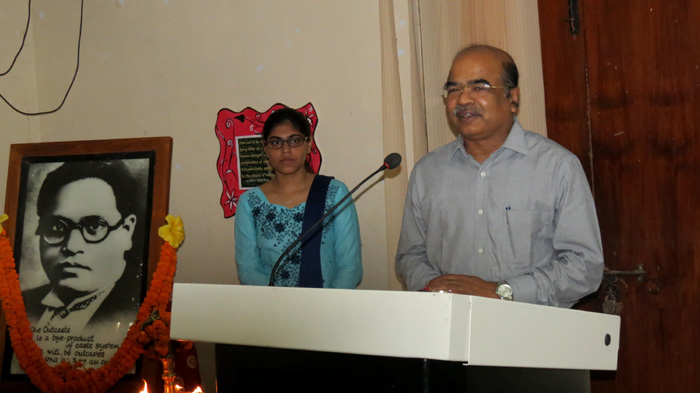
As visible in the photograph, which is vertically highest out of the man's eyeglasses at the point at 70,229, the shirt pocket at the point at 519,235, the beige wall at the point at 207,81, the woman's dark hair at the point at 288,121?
the beige wall at the point at 207,81

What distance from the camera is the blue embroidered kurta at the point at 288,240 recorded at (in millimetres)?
2732

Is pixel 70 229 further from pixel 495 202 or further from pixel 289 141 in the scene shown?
pixel 495 202

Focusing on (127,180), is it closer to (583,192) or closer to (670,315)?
(583,192)

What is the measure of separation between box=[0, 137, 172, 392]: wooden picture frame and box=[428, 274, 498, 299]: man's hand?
1.89 metres

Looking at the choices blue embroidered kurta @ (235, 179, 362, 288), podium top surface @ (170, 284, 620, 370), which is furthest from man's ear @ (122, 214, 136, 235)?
podium top surface @ (170, 284, 620, 370)

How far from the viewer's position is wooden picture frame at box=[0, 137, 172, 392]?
3232 millimetres

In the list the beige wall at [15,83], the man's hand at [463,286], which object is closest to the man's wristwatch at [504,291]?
the man's hand at [463,286]

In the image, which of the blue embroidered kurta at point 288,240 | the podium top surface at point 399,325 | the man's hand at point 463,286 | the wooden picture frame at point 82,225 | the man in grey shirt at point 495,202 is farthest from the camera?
the wooden picture frame at point 82,225

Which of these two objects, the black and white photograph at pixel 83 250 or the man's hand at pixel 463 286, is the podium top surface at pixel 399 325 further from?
the black and white photograph at pixel 83 250

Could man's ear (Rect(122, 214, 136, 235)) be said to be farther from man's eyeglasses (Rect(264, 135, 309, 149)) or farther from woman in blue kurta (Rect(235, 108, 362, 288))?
man's eyeglasses (Rect(264, 135, 309, 149))

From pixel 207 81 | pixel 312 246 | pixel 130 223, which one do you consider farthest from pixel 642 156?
pixel 130 223

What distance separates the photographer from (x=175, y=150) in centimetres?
362

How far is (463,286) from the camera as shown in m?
1.66

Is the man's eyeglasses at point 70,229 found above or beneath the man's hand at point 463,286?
above
